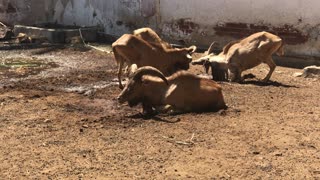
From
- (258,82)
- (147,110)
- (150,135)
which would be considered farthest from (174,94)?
(258,82)

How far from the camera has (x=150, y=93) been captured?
27.7ft

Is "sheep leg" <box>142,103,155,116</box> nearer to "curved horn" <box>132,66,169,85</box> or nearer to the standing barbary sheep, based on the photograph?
the standing barbary sheep

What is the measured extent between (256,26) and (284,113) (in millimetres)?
6056

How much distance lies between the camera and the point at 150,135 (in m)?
7.05

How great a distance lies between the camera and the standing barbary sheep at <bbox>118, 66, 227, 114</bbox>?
27.5 feet

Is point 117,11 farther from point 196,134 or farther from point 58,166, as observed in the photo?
point 58,166

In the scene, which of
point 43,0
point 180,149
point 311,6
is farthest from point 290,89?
point 43,0

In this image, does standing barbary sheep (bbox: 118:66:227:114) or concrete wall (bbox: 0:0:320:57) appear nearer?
standing barbary sheep (bbox: 118:66:227:114)

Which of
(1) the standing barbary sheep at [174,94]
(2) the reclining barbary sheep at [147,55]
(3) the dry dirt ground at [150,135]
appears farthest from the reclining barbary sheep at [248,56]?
(1) the standing barbary sheep at [174,94]

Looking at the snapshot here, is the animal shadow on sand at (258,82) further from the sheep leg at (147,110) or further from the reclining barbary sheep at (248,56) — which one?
the sheep leg at (147,110)

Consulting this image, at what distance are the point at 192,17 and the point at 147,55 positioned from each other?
5.60 metres

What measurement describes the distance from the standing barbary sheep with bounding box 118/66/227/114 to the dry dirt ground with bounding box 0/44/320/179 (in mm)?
237

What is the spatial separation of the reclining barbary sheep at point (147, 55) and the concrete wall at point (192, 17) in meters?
3.65

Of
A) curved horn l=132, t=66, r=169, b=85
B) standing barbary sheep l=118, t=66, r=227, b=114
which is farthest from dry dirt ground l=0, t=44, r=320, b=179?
curved horn l=132, t=66, r=169, b=85
